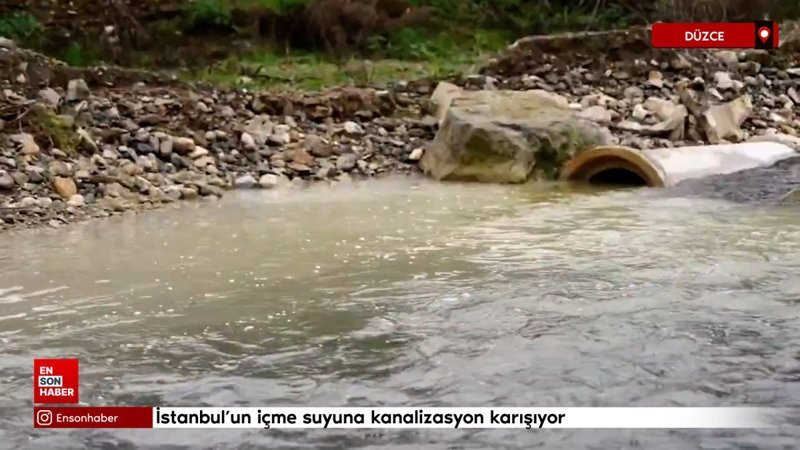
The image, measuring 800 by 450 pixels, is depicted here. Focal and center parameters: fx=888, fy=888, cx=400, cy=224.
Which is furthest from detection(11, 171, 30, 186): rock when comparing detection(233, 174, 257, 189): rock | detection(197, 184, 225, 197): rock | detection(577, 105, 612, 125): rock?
detection(577, 105, 612, 125): rock

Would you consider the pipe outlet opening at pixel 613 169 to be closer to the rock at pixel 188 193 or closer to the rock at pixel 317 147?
the rock at pixel 317 147

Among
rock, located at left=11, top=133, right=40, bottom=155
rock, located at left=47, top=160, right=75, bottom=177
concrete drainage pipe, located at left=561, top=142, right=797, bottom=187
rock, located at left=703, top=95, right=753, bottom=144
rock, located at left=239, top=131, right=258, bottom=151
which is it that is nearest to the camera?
rock, located at left=47, top=160, right=75, bottom=177

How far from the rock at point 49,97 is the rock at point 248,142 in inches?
63.7

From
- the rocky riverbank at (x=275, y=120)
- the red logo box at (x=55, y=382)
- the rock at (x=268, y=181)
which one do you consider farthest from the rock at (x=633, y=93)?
the red logo box at (x=55, y=382)

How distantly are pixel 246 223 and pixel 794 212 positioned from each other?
11.5 ft

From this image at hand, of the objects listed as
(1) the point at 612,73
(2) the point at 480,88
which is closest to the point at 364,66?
(2) the point at 480,88

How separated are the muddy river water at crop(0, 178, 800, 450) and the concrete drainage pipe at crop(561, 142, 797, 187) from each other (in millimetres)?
1545

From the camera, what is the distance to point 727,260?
163 inches

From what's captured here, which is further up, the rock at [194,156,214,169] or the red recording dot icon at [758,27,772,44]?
the red recording dot icon at [758,27,772,44]

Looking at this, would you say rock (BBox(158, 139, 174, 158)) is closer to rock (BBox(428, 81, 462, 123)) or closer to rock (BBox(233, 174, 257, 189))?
rock (BBox(233, 174, 257, 189))

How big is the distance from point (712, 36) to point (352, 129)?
5376 mm

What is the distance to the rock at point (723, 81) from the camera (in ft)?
34.3

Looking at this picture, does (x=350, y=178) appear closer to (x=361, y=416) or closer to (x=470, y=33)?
(x=361, y=416)

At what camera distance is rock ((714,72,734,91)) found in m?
10.4
